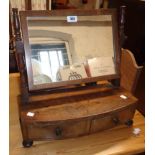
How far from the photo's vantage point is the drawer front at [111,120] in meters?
0.89

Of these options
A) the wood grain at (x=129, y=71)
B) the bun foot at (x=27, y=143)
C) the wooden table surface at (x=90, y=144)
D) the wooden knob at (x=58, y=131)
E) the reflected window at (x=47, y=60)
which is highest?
the reflected window at (x=47, y=60)

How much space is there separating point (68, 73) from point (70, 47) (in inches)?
4.5

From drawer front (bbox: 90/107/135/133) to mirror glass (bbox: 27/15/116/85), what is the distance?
0.19 metres

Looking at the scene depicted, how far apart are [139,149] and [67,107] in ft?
1.17

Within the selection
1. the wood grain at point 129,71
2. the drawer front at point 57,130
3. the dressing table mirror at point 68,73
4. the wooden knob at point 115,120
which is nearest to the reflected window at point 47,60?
the dressing table mirror at point 68,73

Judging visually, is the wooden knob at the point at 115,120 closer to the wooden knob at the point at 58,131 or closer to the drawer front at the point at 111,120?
the drawer front at the point at 111,120

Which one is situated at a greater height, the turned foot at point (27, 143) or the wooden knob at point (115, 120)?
the wooden knob at point (115, 120)

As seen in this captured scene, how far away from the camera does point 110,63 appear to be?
0.99 metres

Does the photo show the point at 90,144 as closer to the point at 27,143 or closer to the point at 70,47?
the point at 27,143

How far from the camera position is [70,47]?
0.94m

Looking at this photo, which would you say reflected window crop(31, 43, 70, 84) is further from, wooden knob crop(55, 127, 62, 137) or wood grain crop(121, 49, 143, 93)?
wood grain crop(121, 49, 143, 93)

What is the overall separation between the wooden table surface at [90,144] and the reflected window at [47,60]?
0.87ft
